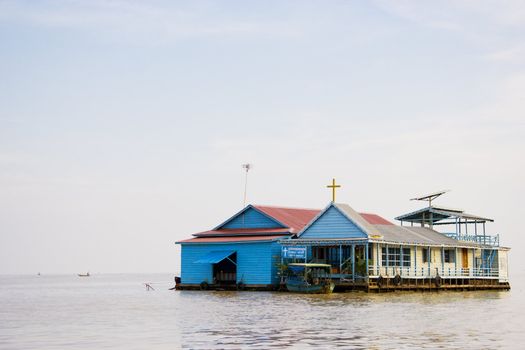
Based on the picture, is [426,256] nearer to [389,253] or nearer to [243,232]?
[389,253]

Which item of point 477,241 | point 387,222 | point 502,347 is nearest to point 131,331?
point 502,347

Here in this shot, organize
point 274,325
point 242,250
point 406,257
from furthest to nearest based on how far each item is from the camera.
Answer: point 242,250
point 406,257
point 274,325

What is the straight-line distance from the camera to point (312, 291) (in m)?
60.9

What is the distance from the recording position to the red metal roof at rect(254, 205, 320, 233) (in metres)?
68.6

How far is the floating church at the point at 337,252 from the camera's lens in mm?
61875

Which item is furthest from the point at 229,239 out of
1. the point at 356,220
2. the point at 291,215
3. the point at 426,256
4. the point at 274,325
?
the point at 274,325

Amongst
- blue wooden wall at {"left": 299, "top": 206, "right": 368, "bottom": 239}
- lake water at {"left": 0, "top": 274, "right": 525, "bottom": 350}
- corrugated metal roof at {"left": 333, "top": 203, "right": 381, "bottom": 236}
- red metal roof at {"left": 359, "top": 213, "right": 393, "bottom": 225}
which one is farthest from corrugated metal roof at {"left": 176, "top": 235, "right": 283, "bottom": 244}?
red metal roof at {"left": 359, "top": 213, "right": 393, "bottom": 225}

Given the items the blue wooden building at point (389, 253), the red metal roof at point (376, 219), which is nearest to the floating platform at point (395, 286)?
the blue wooden building at point (389, 253)

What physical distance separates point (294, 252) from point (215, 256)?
24.9ft

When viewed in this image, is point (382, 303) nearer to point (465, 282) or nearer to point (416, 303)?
point (416, 303)

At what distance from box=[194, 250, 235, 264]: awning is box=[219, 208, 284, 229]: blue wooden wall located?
4.34 metres

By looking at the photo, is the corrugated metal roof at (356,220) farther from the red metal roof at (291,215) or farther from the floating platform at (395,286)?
the red metal roof at (291,215)

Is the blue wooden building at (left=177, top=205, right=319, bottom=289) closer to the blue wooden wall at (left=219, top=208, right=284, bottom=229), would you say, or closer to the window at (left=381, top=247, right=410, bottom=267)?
the blue wooden wall at (left=219, top=208, right=284, bottom=229)

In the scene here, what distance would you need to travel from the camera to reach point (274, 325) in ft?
112
